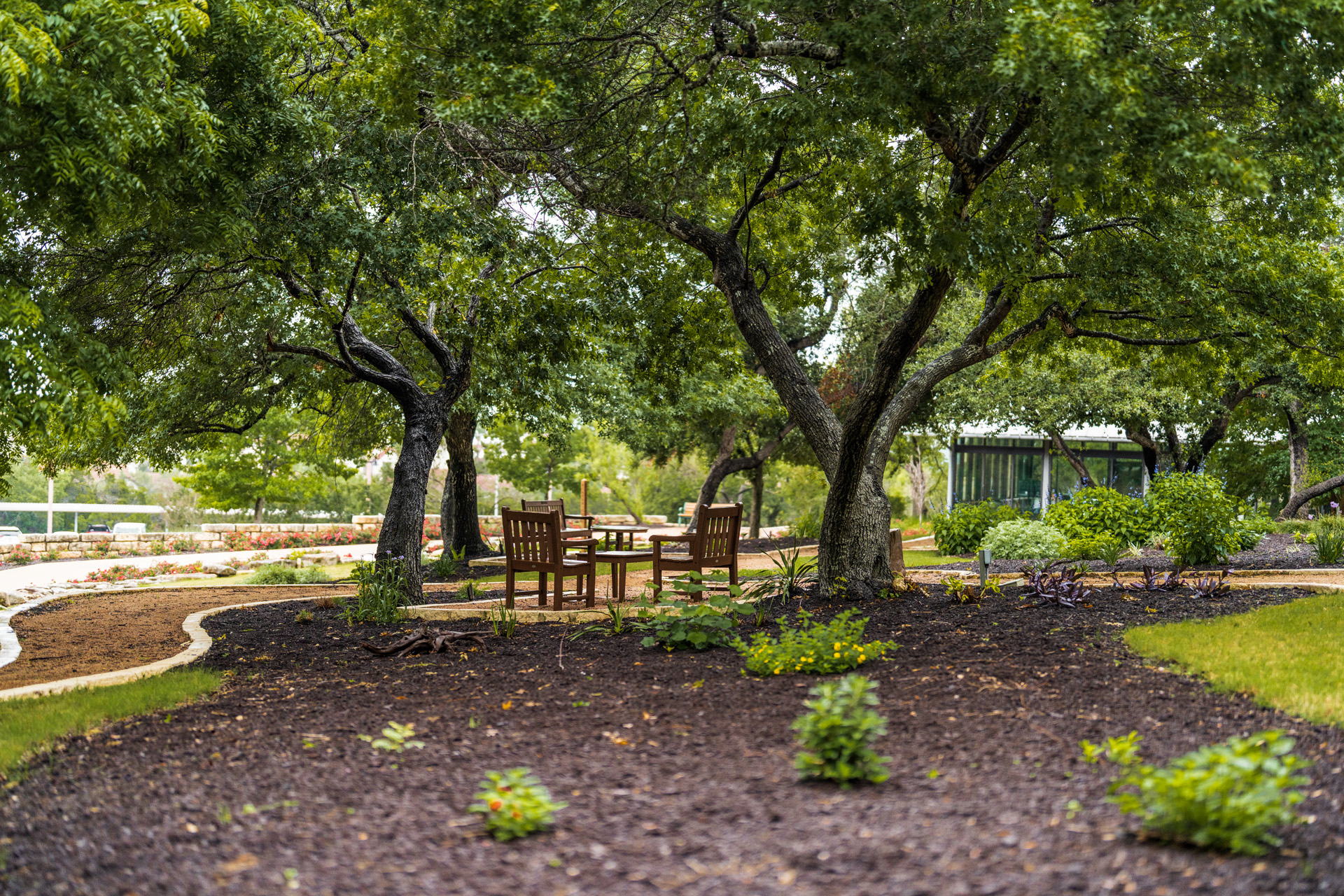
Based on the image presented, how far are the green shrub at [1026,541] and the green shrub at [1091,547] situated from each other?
147mm

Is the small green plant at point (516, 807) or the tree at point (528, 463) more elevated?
the tree at point (528, 463)

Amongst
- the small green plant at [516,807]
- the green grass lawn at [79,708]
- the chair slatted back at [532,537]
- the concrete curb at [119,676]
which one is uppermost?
the chair slatted back at [532,537]

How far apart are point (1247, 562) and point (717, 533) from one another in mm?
6052

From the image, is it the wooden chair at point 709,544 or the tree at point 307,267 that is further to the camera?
the wooden chair at point 709,544

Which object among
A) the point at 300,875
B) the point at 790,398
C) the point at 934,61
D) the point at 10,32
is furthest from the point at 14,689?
the point at 934,61

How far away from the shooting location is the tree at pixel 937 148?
473 cm

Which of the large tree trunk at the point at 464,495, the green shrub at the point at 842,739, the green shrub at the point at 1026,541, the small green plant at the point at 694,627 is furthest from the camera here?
the large tree trunk at the point at 464,495

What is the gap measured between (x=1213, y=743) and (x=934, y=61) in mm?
4093

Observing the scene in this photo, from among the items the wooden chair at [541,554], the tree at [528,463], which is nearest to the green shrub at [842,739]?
the wooden chair at [541,554]

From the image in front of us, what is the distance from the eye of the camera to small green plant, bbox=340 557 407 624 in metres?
7.85

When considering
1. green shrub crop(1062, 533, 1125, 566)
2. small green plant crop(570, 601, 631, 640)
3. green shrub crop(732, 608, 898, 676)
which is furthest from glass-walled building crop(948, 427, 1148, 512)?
green shrub crop(732, 608, 898, 676)

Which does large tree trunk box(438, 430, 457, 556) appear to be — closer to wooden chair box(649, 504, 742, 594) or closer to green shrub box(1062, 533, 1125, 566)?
wooden chair box(649, 504, 742, 594)

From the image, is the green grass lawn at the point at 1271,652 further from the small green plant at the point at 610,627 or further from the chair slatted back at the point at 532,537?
the chair slatted back at the point at 532,537

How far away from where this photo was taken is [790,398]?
8.31 metres
